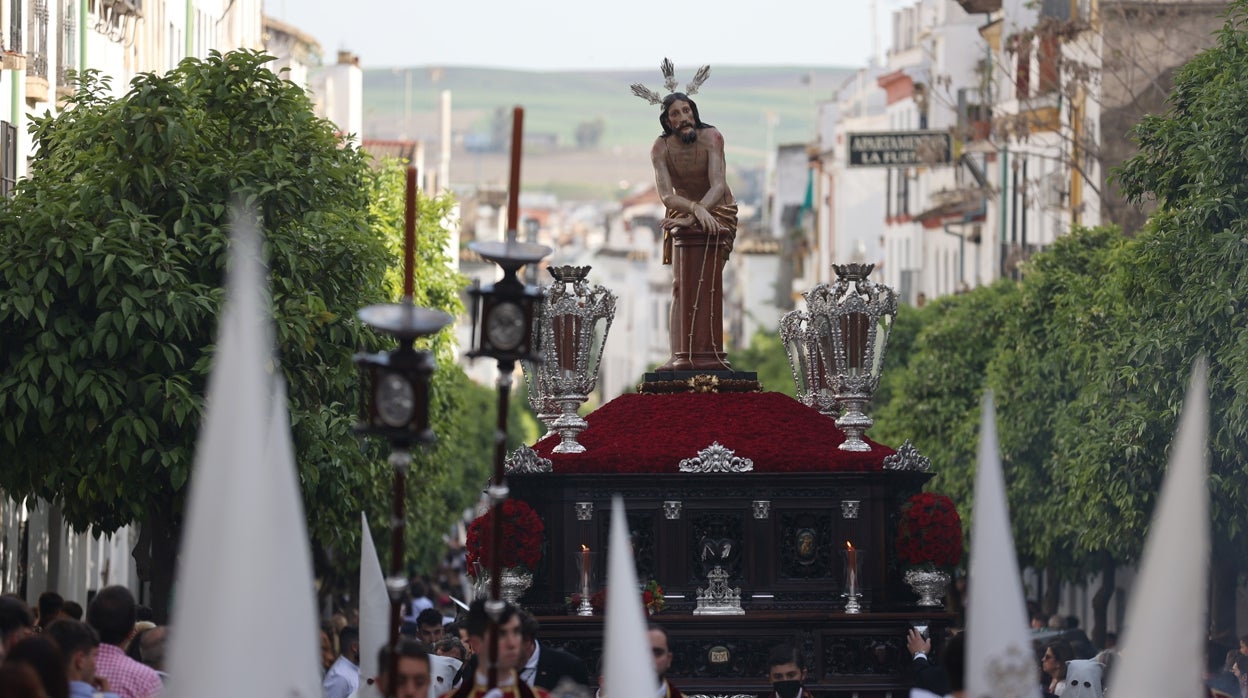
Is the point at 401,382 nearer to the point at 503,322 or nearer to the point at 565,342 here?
the point at 503,322

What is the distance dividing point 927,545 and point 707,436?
182 centimetres

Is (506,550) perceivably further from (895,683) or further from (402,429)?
(402,429)

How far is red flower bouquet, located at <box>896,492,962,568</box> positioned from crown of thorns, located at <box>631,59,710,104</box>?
352cm

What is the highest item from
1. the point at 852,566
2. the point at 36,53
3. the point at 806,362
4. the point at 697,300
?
the point at 36,53

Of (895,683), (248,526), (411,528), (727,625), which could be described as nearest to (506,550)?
(727,625)

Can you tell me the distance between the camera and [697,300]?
74.2ft

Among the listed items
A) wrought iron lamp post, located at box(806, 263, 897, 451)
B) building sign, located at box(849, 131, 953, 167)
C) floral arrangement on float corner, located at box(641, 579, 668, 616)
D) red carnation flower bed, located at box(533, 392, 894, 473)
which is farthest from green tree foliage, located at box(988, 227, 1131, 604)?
building sign, located at box(849, 131, 953, 167)

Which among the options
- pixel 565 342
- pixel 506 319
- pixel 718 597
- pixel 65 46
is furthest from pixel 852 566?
pixel 65 46

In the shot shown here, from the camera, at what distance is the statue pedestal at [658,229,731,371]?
73.9 ft

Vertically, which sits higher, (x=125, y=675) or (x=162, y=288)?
(x=162, y=288)

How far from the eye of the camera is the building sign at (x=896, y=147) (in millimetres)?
65062

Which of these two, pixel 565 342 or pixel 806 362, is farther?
pixel 806 362

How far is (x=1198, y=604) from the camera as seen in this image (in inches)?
476

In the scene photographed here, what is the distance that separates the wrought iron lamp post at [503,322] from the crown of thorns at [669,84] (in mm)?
7267
